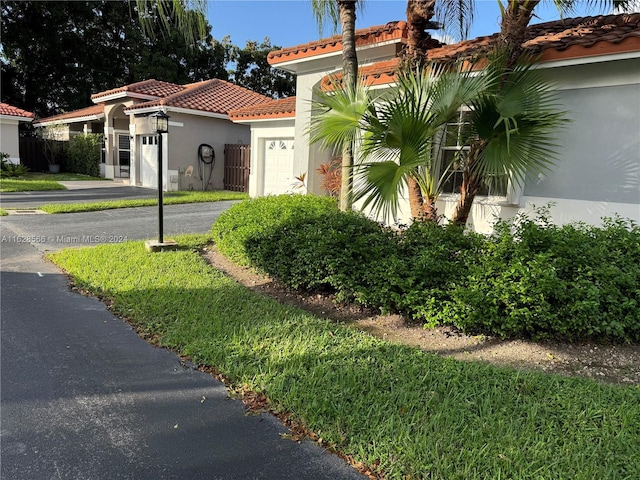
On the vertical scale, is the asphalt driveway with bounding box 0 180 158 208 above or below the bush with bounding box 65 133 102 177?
below

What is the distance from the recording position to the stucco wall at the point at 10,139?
23.1m

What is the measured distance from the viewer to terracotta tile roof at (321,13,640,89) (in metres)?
5.87

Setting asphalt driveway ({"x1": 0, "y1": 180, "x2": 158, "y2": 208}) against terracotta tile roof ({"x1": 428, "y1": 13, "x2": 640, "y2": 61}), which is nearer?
terracotta tile roof ({"x1": 428, "y1": 13, "x2": 640, "y2": 61})

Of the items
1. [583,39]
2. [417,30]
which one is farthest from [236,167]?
[583,39]

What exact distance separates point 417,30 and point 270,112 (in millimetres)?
8163

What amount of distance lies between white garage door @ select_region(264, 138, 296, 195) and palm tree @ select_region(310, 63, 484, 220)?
806 cm

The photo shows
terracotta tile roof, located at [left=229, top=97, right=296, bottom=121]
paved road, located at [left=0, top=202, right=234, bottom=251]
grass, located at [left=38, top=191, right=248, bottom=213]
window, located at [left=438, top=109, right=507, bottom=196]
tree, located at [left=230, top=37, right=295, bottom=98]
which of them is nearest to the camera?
window, located at [left=438, top=109, right=507, bottom=196]

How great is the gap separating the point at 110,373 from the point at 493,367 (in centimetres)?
330

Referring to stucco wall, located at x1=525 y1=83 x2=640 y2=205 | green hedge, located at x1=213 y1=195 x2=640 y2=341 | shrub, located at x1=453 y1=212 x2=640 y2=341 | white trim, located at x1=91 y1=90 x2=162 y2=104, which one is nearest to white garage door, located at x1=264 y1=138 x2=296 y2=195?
stucco wall, located at x1=525 y1=83 x2=640 y2=205

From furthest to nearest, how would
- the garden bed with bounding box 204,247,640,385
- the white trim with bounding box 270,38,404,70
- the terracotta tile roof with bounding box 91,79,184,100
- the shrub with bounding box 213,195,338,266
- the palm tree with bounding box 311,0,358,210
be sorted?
1. the terracotta tile roof with bounding box 91,79,184,100
2. the white trim with bounding box 270,38,404,70
3. the palm tree with bounding box 311,0,358,210
4. the shrub with bounding box 213,195,338,266
5. the garden bed with bounding box 204,247,640,385

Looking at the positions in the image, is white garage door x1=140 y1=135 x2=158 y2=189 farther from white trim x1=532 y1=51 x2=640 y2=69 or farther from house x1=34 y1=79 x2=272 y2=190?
white trim x1=532 y1=51 x2=640 y2=69

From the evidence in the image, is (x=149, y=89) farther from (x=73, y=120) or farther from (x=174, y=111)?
(x=73, y=120)

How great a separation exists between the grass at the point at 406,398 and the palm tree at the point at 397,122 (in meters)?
1.71

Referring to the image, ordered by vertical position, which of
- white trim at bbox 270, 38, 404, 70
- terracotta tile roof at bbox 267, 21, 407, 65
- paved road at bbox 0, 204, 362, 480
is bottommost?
paved road at bbox 0, 204, 362, 480
